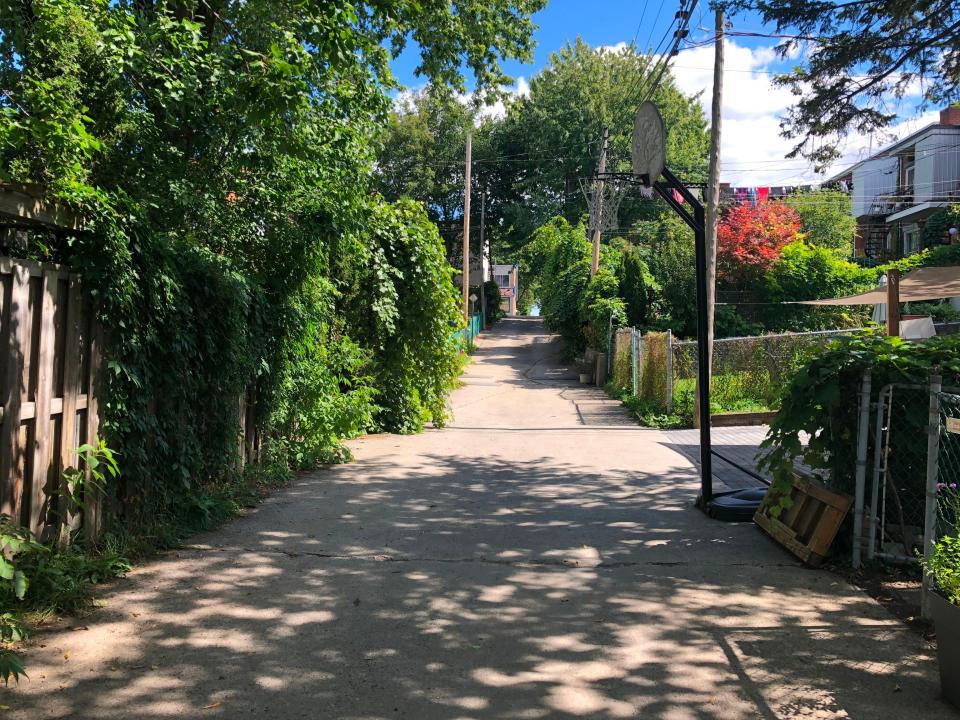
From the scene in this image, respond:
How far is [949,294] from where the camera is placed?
10641mm

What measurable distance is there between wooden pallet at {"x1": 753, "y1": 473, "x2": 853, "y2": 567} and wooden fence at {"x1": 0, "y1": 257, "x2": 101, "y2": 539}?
16.9 feet

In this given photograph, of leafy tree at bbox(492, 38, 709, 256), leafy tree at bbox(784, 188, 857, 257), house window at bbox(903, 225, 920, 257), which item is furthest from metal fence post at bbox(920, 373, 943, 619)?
leafy tree at bbox(492, 38, 709, 256)

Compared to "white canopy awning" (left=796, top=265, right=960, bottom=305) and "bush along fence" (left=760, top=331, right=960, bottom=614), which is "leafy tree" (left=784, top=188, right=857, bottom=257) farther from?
"bush along fence" (left=760, top=331, right=960, bottom=614)

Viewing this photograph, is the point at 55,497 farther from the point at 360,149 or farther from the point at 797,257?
the point at 797,257

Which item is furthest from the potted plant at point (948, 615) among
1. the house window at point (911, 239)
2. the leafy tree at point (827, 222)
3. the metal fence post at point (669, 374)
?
the leafy tree at point (827, 222)

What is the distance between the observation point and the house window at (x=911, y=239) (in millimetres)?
34906

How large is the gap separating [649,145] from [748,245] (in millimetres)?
21213

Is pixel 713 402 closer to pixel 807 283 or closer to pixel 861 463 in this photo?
pixel 861 463

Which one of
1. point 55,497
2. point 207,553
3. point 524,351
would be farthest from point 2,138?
point 524,351

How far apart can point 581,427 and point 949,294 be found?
22.8 feet

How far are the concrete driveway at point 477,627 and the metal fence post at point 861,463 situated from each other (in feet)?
1.31

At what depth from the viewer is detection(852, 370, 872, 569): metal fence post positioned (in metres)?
5.51

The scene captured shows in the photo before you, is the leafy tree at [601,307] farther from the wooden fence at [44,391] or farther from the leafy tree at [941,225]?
the wooden fence at [44,391]

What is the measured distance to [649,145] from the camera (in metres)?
7.96
